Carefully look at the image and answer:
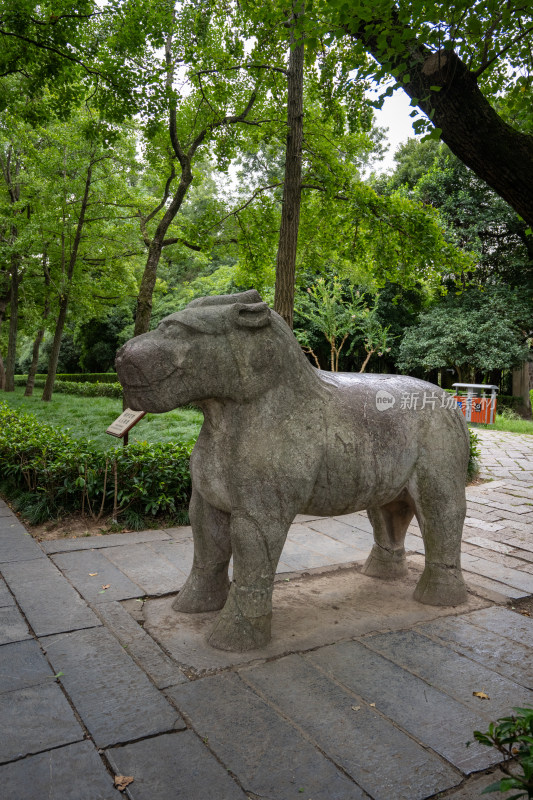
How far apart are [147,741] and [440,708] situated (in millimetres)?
1295

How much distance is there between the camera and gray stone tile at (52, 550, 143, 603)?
358cm

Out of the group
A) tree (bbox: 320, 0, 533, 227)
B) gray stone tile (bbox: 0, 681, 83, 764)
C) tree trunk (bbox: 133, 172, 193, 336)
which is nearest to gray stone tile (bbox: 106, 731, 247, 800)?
gray stone tile (bbox: 0, 681, 83, 764)

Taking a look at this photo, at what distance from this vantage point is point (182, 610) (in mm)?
3326

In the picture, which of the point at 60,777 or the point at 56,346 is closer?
the point at 60,777

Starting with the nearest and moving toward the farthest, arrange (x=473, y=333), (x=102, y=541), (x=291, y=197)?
1. (x=102, y=541)
2. (x=291, y=197)
3. (x=473, y=333)

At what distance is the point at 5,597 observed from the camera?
11.3 feet

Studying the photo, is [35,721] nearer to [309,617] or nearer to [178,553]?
[309,617]

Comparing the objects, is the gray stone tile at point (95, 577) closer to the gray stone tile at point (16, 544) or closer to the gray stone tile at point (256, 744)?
the gray stone tile at point (16, 544)

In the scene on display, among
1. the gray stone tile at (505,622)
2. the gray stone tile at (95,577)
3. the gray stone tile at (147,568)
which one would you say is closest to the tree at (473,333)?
the gray stone tile at (505,622)

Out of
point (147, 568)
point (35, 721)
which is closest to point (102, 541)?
point (147, 568)

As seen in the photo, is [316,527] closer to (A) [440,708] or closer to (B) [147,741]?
(A) [440,708]

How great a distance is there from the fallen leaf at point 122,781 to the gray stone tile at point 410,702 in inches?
43.9

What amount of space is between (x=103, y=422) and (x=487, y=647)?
9725 mm

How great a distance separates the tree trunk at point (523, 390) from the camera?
20.7 m
